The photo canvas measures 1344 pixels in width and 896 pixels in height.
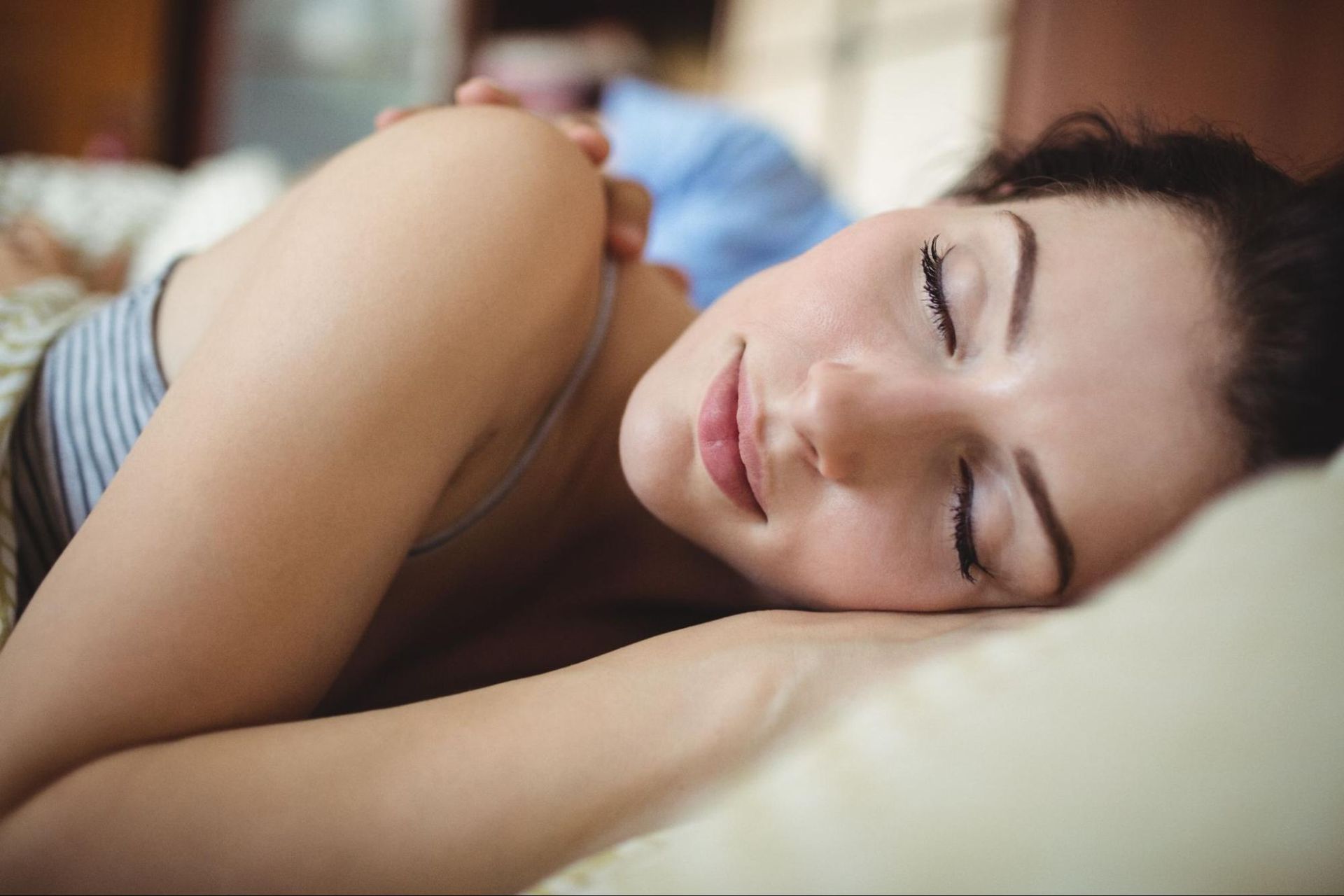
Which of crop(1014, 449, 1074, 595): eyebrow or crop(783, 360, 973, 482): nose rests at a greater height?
crop(783, 360, 973, 482): nose

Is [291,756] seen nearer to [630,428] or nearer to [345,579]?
[345,579]

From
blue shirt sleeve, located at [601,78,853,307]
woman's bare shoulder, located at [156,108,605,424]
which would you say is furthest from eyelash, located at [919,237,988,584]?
blue shirt sleeve, located at [601,78,853,307]

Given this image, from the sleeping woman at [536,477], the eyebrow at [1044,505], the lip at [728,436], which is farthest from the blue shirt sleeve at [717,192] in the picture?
the eyebrow at [1044,505]

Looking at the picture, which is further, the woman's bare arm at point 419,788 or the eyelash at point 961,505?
the eyelash at point 961,505

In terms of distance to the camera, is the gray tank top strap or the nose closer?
the nose

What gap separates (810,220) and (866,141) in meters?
2.24

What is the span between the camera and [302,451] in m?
0.60

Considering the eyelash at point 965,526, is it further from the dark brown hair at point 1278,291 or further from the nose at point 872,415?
the dark brown hair at point 1278,291

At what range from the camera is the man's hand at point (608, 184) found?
3.21 ft

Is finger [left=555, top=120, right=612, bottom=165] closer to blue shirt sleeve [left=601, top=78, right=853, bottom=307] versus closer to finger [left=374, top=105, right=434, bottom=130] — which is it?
finger [left=374, top=105, right=434, bottom=130]

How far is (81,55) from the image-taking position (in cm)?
416

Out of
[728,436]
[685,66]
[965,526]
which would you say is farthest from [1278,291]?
[685,66]

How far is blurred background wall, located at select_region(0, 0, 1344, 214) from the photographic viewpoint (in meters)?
2.68

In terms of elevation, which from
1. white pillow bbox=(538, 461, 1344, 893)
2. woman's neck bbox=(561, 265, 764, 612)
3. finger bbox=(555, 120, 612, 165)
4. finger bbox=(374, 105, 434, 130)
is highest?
finger bbox=(374, 105, 434, 130)
